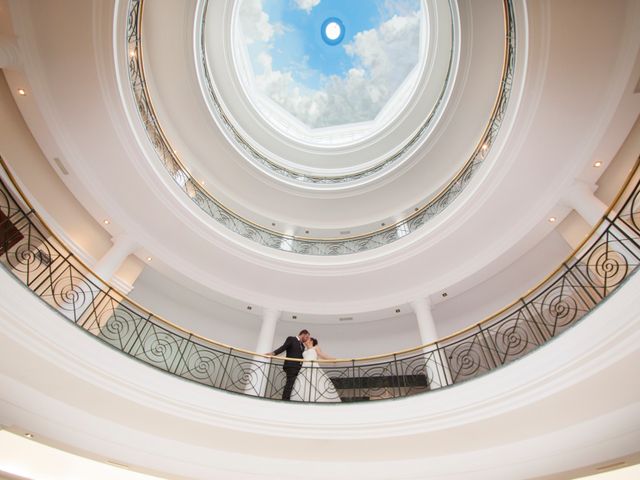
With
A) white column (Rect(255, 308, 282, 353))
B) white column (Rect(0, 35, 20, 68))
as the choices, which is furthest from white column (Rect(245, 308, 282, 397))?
white column (Rect(0, 35, 20, 68))

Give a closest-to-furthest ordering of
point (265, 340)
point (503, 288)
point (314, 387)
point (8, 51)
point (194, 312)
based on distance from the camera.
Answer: point (8, 51)
point (314, 387)
point (265, 340)
point (503, 288)
point (194, 312)

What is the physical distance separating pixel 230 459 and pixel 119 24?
299 inches

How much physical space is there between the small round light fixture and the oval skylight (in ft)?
0.13

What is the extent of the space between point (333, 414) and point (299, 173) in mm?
9796

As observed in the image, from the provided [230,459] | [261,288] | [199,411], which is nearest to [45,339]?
[199,411]

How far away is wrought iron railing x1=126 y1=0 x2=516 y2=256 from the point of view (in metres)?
7.00

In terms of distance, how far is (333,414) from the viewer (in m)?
5.57

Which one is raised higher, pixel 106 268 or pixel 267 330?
pixel 267 330

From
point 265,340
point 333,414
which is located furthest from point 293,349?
point 333,414

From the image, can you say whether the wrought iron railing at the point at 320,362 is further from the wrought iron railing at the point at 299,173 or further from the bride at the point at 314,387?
the wrought iron railing at the point at 299,173

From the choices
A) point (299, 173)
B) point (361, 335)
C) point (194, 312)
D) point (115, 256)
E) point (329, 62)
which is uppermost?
point (329, 62)

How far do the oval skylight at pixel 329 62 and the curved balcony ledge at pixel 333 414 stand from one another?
37.0ft

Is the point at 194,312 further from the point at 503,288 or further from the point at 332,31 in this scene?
the point at 332,31

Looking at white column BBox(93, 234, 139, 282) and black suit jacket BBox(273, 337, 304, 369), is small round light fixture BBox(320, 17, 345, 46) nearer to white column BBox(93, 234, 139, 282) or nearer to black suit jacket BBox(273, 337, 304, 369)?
white column BBox(93, 234, 139, 282)
